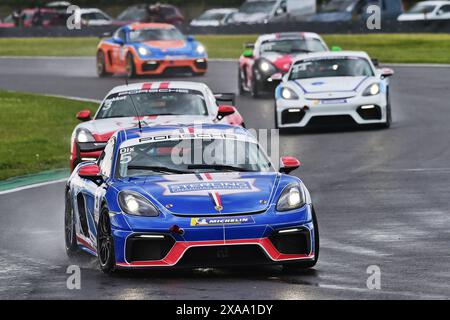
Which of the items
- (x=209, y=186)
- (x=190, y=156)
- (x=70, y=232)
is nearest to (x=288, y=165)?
(x=190, y=156)

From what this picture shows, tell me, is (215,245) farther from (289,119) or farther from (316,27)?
(316,27)

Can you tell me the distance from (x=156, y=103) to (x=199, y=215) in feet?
27.0

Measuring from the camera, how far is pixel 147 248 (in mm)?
11211

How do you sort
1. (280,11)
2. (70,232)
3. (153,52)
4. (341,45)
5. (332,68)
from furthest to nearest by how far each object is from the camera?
(280,11) → (341,45) → (153,52) → (332,68) → (70,232)

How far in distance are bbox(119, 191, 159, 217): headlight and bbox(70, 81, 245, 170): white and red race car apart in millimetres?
6762

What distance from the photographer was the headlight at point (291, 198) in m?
11.3

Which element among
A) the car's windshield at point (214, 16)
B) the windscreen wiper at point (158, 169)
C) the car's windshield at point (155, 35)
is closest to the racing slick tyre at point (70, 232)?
the windscreen wiper at point (158, 169)

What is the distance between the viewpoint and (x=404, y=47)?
4700cm

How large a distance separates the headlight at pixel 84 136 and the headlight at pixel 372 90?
23.3 feet

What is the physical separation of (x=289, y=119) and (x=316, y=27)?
25.3 metres

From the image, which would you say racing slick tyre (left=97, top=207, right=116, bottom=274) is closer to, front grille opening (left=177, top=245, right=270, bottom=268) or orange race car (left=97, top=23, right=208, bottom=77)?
front grille opening (left=177, top=245, right=270, bottom=268)

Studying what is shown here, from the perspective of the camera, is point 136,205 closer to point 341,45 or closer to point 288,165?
point 288,165

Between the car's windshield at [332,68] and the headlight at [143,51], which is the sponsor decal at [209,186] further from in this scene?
the headlight at [143,51]

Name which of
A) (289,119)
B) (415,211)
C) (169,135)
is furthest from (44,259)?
(289,119)
